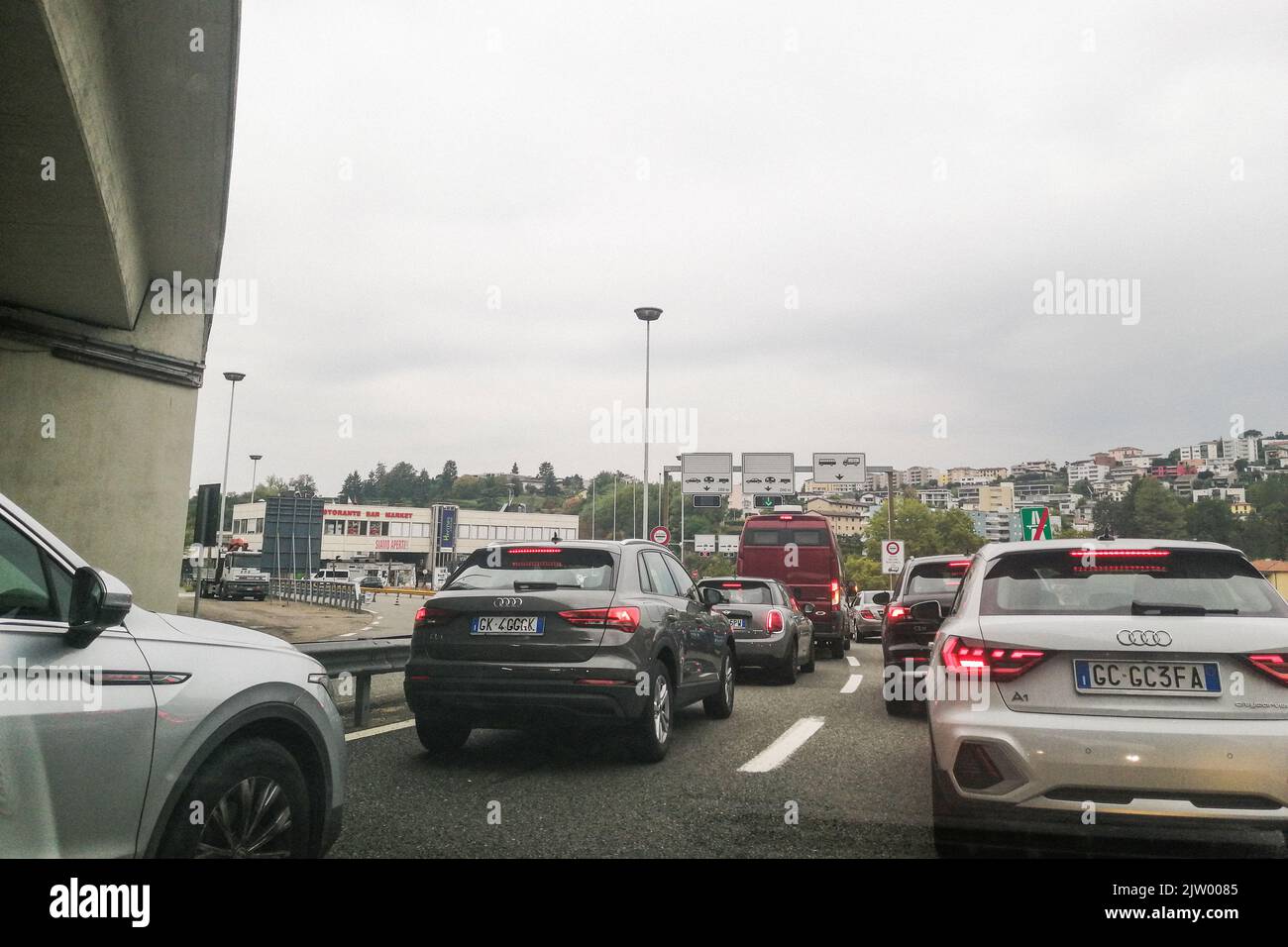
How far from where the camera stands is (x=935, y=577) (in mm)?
10906

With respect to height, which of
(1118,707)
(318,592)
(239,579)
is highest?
(1118,707)

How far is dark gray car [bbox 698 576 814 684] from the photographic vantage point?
12711 millimetres

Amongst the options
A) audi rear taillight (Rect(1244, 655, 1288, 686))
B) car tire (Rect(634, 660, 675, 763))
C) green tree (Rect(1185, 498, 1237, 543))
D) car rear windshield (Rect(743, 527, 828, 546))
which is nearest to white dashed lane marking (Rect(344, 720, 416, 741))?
car tire (Rect(634, 660, 675, 763))

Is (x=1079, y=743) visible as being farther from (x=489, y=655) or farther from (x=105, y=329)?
(x=105, y=329)

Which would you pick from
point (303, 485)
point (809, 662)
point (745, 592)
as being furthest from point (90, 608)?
point (303, 485)

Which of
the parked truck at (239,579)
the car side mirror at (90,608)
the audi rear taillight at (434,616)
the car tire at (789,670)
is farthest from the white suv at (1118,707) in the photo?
the parked truck at (239,579)

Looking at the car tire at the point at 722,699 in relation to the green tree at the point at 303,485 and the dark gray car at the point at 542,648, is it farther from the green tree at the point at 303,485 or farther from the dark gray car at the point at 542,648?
the green tree at the point at 303,485

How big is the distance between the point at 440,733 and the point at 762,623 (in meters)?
6.35

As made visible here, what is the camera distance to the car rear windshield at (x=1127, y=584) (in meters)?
4.28

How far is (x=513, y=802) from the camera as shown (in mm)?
5785

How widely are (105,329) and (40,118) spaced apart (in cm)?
600

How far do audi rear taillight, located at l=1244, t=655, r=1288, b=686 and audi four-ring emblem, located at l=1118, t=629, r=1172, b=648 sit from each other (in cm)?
28

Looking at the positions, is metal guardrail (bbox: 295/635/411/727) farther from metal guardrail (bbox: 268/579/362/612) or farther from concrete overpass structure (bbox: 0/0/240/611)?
metal guardrail (bbox: 268/579/362/612)

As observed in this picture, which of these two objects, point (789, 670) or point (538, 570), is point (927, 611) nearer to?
point (538, 570)
